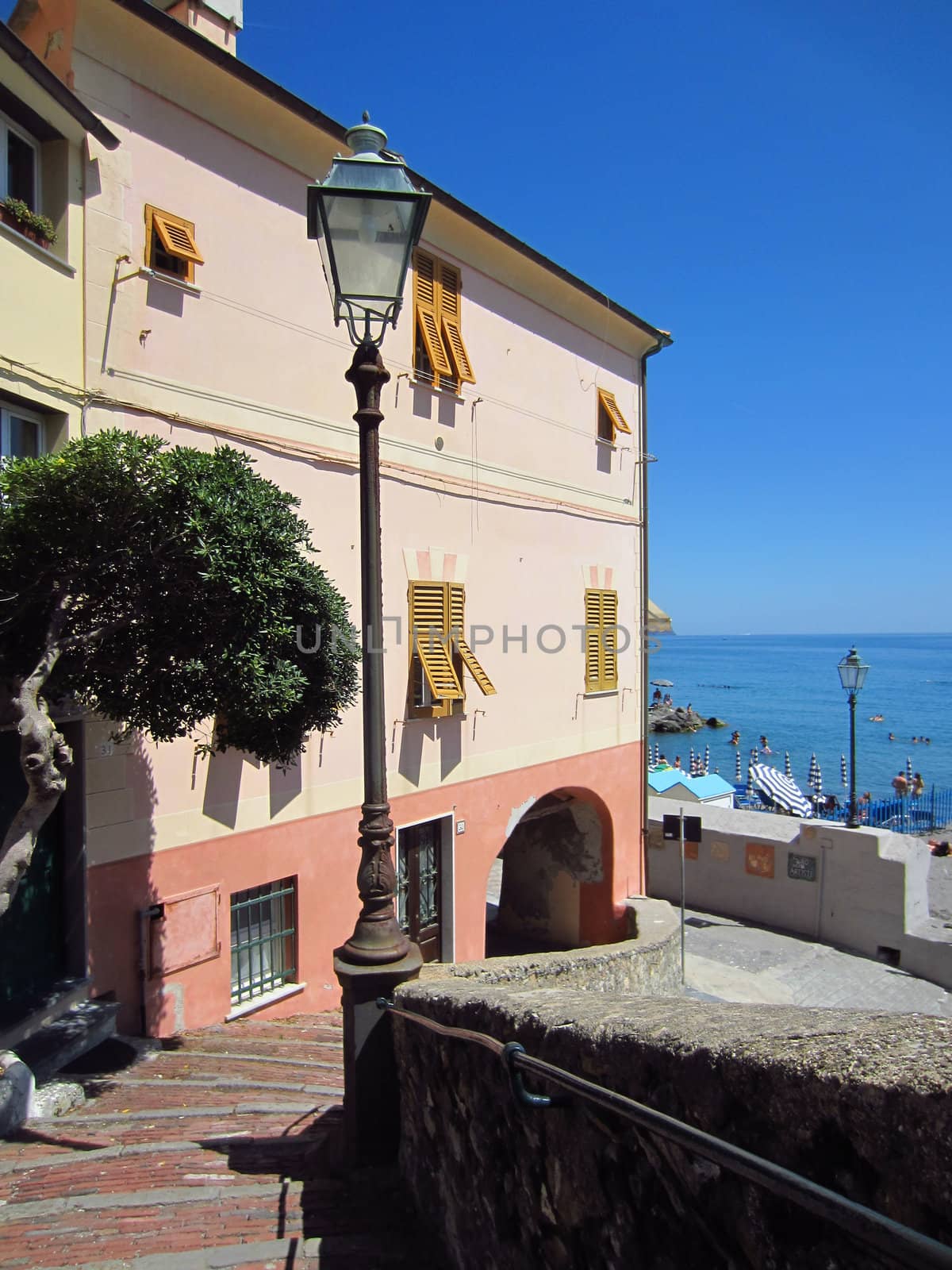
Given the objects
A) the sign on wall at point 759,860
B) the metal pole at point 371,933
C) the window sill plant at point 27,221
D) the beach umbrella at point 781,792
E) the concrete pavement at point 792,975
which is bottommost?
the concrete pavement at point 792,975

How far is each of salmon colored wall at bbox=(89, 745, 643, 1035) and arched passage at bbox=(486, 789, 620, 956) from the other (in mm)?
75

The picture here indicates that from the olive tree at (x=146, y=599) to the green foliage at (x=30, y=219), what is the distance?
2.50 metres

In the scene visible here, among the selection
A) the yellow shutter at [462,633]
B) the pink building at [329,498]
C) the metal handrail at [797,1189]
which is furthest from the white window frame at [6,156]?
the metal handrail at [797,1189]

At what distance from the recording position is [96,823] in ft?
25.8

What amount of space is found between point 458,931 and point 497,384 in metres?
8.24

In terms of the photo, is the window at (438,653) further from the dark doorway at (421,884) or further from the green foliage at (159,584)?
the green foliage at (159,584)

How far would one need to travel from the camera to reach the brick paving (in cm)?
393

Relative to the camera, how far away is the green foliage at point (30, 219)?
6988 mm

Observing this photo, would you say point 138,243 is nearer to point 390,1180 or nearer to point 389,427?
point 389,427

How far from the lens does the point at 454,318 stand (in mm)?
12211

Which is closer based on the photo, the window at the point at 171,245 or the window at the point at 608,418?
the window at the point at 171,245

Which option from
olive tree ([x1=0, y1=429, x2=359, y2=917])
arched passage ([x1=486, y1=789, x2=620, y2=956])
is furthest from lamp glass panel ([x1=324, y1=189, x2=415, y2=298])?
arched passage ([x1=486, y1=789, x2=620, y2=956])

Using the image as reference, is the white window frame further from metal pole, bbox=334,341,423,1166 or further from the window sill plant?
metal pole, bbox=334,341,423,1166

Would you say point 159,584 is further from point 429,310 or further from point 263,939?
point 429,310
